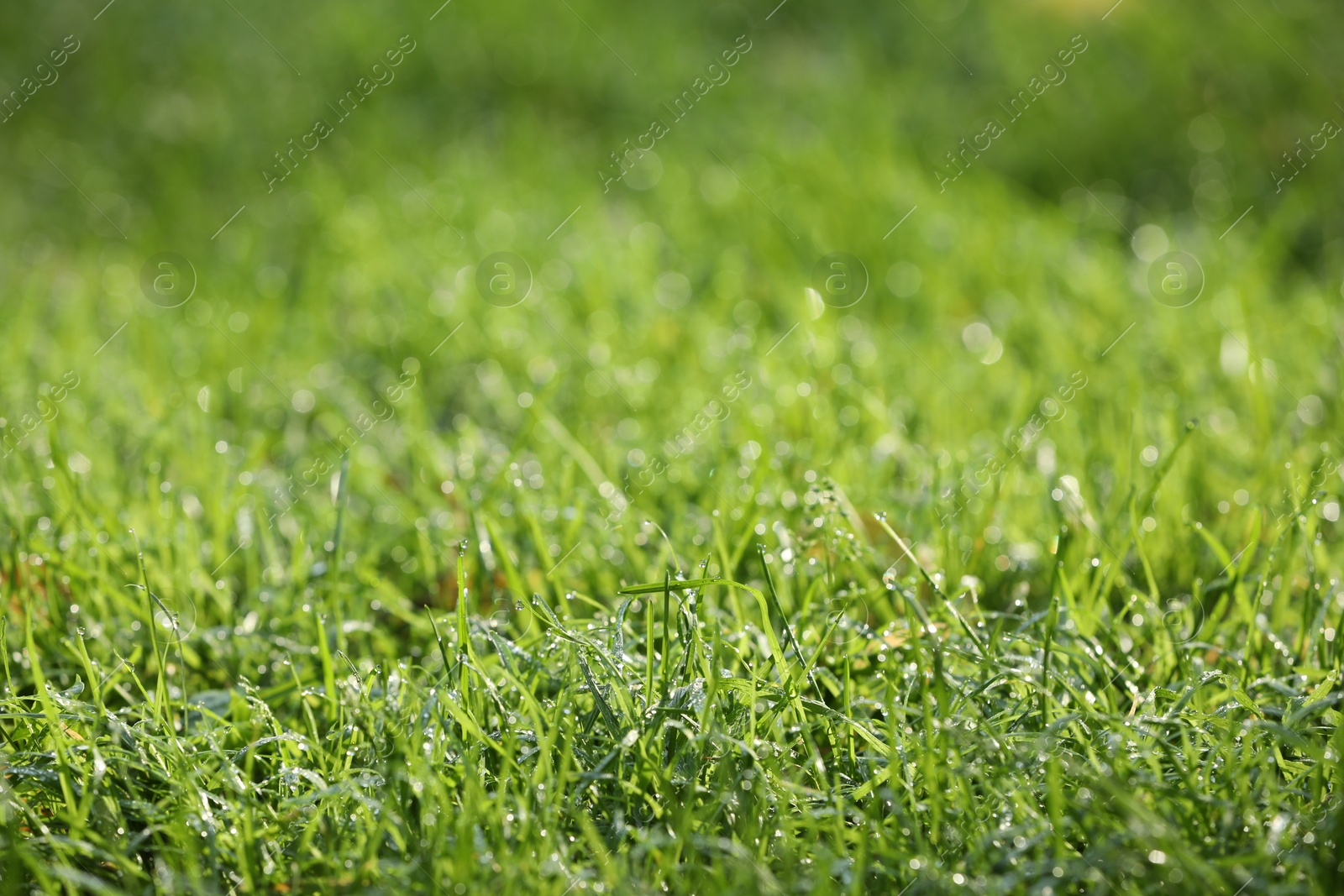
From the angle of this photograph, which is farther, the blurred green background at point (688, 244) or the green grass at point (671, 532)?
the blurred green background at point (688, 244)

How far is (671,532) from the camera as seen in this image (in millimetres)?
2020

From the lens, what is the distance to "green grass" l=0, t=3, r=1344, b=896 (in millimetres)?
1342

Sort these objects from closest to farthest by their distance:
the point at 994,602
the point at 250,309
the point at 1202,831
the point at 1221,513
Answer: the point at 1202,831, the point at 994,602, the point at 1221,513, the point at 250,309

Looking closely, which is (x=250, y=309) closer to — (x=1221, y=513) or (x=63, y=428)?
(x=63, y=428)

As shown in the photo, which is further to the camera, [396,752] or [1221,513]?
[1221,513]

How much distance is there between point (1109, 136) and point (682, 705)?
377 centimetres

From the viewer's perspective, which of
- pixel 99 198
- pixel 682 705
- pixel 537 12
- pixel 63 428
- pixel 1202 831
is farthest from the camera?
pixel 537 12

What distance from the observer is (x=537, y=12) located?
5352mm

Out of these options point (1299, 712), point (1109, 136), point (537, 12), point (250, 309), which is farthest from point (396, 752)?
point (537, 12)

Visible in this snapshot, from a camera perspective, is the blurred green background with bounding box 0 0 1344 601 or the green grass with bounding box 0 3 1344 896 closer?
the green grass with bounding box 0 3 1344 896

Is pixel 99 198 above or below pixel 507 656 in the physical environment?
above

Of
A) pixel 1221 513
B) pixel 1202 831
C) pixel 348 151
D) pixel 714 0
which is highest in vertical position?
pixel 714 0

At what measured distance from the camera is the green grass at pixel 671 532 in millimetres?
1342

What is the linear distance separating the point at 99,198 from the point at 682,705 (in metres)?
3.73
